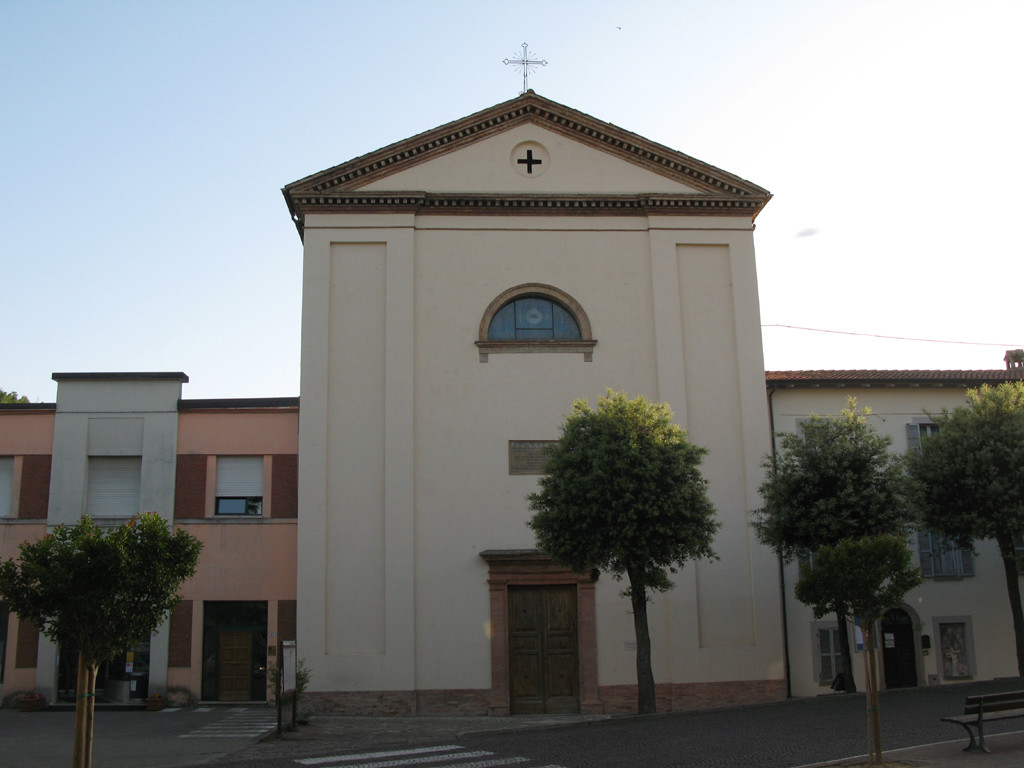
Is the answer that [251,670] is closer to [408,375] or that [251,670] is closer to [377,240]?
[408,375]

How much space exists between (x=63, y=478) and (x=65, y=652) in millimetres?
3927

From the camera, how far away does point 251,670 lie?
71.2 feet

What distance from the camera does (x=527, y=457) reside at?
2058cm

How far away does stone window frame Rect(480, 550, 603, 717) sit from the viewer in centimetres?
1933

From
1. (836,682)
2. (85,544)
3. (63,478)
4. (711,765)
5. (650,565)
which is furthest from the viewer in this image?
(63,478)

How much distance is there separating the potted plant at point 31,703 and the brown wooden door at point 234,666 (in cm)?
373

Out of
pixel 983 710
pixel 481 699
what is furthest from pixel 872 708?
pixel 481 699

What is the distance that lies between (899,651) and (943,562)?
7.66ft

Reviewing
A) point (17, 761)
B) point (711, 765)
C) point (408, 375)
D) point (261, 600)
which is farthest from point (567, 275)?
point (17, 761)

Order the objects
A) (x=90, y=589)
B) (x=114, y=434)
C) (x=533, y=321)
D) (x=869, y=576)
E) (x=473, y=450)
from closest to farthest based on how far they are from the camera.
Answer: (x=90, y=589) → (x=869, y=576) → (x=473, y=450) → (x=533, y=321) → (x=114, y=434)

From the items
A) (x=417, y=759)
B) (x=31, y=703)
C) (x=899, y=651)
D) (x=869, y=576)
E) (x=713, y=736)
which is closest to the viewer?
(x=869, y=576)

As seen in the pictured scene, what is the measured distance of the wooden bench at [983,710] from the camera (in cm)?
1191

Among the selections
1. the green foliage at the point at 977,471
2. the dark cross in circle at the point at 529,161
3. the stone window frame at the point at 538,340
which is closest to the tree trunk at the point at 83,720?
the stone window frame at the point at 538,340

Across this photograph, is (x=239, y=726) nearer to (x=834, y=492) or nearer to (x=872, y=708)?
(x=872, y=708)
